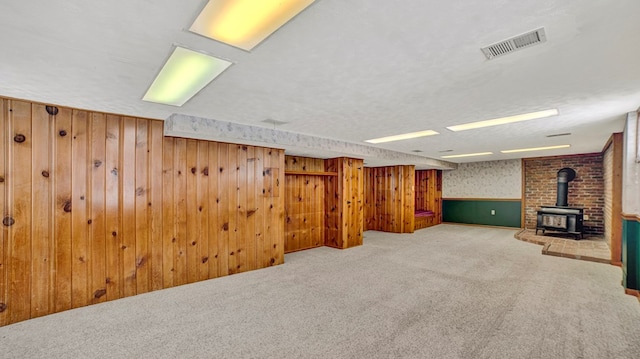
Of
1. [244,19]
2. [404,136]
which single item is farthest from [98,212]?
[404,136]

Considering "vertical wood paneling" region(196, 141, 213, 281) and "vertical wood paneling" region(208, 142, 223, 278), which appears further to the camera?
"vertical wood paneling" region(208, 142, 223, 278)

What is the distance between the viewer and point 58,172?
9.54 ft

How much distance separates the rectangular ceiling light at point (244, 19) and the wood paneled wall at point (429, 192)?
9.38m

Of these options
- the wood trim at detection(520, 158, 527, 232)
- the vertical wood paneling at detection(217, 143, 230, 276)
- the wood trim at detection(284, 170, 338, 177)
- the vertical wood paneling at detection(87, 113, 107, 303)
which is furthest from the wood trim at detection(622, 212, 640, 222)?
the vertical wood paneling at detection(87, 113, 107, 303)

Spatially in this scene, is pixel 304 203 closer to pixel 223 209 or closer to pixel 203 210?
pixel 223 209

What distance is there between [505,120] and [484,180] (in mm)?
6334

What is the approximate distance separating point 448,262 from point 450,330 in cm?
247

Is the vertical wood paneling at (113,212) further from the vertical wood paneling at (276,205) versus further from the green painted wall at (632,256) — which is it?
the green painted wall at (632,256)

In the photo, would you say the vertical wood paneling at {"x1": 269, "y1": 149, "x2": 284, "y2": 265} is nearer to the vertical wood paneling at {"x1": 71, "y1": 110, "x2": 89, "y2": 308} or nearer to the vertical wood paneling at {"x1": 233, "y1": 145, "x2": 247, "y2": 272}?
the vertical wood paneling at {"x1": 233, "y1": 145, "x2": 247, "y2": 272}

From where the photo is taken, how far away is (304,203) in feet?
19.7

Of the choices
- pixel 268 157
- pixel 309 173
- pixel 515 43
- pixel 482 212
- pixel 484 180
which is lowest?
pixel 482 212

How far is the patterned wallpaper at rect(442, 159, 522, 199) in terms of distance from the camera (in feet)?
27.7

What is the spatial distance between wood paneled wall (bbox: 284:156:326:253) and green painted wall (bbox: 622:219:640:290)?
4.56m

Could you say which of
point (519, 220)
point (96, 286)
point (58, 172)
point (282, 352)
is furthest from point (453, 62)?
point (519, 220)
